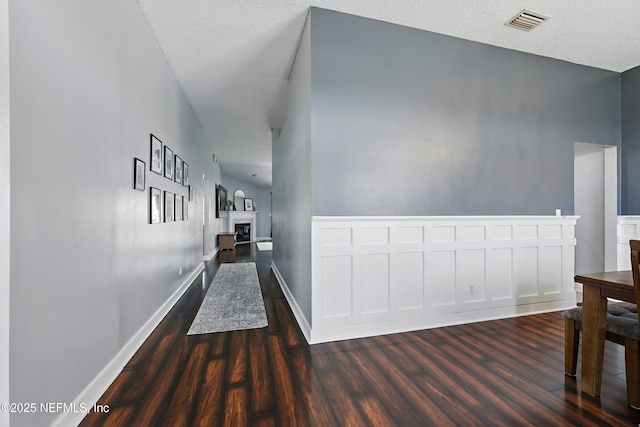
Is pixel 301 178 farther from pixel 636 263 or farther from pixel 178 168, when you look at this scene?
pixel 636 263

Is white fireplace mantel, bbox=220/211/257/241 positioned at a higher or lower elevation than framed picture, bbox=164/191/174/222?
lower

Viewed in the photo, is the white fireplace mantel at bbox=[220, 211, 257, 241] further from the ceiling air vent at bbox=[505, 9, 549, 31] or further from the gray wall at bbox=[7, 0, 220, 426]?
the ceiling air vent at bbox=[505, 9, 549, 31]

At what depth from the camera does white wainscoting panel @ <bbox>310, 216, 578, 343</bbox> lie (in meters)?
2.46

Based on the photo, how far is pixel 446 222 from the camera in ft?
9.04

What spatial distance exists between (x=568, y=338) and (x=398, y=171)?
176 cm

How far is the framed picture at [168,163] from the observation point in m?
3.17

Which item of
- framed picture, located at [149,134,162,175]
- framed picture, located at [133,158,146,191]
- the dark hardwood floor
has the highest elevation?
framed picture, located at [149,134,162,175]

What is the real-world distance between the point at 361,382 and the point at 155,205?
2.45 metres

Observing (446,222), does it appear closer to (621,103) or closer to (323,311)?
(323,311)

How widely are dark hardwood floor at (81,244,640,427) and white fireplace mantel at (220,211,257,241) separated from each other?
28.5ft

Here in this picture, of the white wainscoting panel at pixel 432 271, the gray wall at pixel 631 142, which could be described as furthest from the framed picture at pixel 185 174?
the gray wall at pixel 631 142

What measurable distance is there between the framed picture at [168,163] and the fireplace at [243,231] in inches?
331

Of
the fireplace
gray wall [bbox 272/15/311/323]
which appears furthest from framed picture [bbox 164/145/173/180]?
the fireplace

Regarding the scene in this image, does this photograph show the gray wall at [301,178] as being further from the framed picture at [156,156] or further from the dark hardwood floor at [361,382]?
the framed picture at [156,156]
